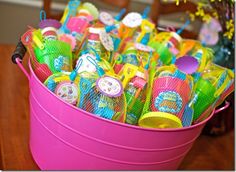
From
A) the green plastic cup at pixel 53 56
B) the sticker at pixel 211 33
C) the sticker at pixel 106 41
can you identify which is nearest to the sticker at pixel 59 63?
the green plastic cup at pixel 53 56

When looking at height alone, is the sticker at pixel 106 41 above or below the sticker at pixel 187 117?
above

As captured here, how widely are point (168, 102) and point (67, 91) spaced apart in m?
0.19

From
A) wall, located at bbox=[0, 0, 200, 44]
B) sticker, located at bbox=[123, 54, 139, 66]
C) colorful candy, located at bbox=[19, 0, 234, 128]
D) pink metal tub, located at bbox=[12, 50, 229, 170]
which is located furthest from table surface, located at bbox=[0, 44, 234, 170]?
wall, located at bbox=[0, 0, 200, 44]

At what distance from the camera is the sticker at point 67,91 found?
2.11 feet

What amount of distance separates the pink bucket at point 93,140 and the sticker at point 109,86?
0.18 feet

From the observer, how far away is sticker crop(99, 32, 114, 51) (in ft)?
2.55

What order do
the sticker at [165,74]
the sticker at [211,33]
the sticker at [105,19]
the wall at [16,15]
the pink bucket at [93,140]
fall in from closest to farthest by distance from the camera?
the pink bucket at [93,140]
the sticker at [165,74]
the sticker at [105,19]
the sticker at [211,33]
the wall at [16,15]

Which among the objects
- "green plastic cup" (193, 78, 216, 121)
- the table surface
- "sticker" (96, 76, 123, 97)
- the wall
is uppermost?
"sticker" (96, 76, 123, 97)

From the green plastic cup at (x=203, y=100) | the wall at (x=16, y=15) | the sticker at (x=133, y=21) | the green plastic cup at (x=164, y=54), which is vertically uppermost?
the sticker at (x=133, y=21)

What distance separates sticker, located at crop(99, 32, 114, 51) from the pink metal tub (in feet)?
0.61

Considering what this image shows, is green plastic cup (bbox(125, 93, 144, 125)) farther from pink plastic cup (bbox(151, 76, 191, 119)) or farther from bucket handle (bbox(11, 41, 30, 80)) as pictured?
bucket handle (bbox(11, 41, 30, 80))

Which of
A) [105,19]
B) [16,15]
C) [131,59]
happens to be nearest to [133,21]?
[105,19]

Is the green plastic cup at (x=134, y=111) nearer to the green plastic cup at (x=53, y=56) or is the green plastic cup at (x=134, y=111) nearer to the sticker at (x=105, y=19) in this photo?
the green plastic cup at (x=53, y=56)

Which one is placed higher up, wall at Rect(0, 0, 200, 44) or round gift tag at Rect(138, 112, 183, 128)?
round gift tag at Rect(138, 112, 183, 128)
